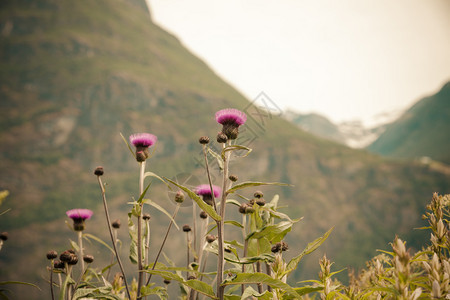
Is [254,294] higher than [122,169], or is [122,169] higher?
[122,169]

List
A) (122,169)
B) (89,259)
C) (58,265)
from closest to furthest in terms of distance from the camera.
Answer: (58,265) < (89,259) < (122,169)

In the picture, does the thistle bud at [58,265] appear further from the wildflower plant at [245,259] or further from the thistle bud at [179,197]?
the thistle bud at [179,197]

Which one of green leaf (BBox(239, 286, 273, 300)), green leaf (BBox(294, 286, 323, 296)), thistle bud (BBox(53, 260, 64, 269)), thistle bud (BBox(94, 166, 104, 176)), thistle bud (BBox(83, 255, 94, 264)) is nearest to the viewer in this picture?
green leaf (BBox(239, 286, 273, 300))

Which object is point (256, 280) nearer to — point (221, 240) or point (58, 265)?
point (221, 240)

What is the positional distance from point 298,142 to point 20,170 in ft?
524

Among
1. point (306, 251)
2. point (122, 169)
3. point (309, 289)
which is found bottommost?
point (309, 289)

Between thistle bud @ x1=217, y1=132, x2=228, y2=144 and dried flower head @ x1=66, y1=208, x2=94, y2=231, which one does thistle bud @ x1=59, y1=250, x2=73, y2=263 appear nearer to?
dried flower head @ x1=66, y1=208, x2=94, y2=231

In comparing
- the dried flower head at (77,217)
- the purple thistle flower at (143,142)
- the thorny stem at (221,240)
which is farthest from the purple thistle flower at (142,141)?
the thorny stem at (221,240)

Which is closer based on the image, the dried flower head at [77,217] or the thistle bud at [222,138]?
the thistle bud at [222,138]

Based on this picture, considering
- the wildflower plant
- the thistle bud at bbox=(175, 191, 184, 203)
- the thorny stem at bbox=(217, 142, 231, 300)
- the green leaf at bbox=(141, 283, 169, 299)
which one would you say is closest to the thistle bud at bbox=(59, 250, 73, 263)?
the wildflower plant

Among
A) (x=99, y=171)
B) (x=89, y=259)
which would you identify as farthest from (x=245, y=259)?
(x=89, y=259)

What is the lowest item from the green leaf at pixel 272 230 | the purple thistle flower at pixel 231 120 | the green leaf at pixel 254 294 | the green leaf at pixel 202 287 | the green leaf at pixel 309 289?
the green leaf at pixel 309 289

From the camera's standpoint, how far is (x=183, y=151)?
611 ft

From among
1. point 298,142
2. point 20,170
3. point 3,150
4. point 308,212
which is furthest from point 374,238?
point 3,150
